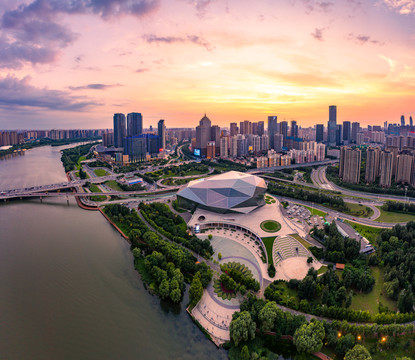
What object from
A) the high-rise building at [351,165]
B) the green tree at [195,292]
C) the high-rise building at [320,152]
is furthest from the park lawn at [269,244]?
the high-rise building at [320,152]

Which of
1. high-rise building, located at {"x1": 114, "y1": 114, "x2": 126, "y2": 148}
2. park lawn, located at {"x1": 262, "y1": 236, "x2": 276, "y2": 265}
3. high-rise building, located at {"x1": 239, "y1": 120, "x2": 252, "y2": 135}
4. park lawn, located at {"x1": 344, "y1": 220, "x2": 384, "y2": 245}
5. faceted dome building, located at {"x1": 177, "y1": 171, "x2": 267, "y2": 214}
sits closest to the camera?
park lawn, located at {"x1": 262, "y1": 236, "x2": 276, "y2": 265}

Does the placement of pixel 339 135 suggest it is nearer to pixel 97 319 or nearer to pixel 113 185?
pixel 113 185

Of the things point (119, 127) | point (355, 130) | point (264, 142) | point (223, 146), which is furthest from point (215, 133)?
point (355, 130)

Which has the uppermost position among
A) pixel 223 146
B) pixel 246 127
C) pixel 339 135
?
pixel 246 127

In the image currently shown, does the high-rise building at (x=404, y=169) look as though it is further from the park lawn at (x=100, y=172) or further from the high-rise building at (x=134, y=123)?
the high-rise building at (x=134, y=123)

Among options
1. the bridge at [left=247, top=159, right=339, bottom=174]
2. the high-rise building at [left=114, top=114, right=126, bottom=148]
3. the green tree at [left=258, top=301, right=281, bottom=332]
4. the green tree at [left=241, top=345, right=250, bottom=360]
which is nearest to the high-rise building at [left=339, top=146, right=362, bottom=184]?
the bridge at [left=247, top=159, right=339, bottom=174]

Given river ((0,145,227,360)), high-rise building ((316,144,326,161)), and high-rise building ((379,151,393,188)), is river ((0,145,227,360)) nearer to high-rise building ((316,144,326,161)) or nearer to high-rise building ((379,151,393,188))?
high-rise building ((379,151,393,188))
